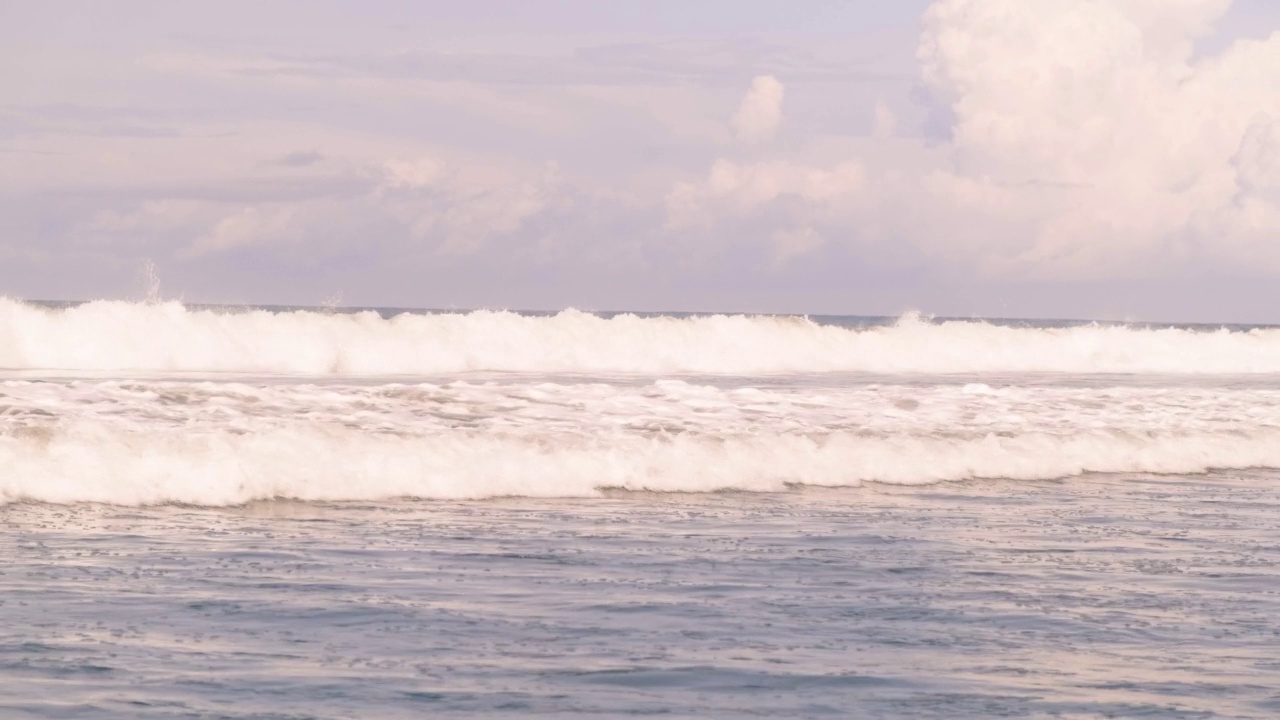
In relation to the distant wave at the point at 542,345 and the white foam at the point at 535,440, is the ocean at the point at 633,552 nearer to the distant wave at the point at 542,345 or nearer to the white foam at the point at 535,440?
the white foam at the point at 535,440

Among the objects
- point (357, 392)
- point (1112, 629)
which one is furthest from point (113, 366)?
point (1112, 629)

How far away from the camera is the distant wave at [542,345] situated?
122 feet

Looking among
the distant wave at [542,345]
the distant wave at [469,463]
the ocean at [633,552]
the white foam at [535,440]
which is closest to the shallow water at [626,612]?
the ocean at [633,552]

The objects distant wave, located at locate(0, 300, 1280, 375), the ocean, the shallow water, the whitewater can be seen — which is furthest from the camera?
distant wave, located at locate(0, 300, 1280, 375)

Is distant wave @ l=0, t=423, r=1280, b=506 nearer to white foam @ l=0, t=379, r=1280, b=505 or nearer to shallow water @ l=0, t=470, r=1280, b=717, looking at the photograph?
white foam @ l=0, t=379, r=1280, b=505

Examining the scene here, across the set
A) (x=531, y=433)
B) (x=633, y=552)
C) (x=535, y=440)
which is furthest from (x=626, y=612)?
(x=531, y=433)

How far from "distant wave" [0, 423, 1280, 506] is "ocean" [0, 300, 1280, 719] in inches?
1.6

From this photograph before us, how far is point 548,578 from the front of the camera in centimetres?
990

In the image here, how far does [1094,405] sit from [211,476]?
15.7 metres

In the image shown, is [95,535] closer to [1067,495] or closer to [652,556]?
[652,556]

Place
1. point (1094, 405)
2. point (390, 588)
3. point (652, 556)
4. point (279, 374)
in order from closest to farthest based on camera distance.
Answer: point (390, 588) → point (652, 556) → point (1094, 405) → point (279, 374)

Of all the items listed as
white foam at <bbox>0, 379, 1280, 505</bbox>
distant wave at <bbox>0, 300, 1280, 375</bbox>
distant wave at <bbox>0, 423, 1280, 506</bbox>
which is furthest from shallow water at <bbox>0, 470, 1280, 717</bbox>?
distant wave at <bbox>0, 300, 1280, 375</bbox>

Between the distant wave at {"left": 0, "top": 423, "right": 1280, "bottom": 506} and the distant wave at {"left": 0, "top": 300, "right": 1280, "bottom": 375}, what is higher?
the distant wave at {"left": 0, "top": 300, "right": 1280, "bottom": 375}

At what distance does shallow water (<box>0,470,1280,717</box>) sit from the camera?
270 inches
